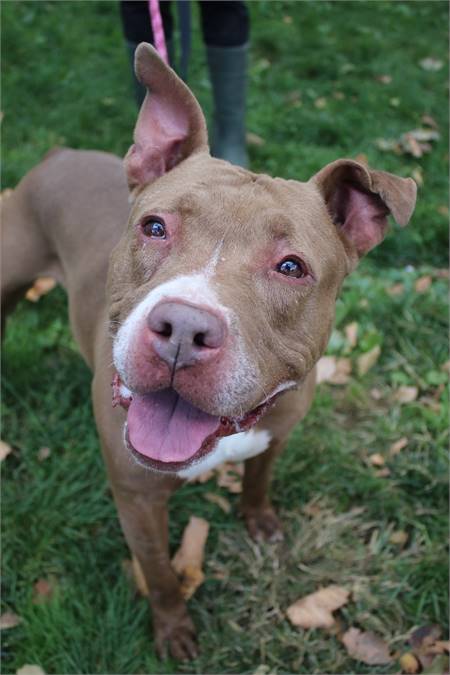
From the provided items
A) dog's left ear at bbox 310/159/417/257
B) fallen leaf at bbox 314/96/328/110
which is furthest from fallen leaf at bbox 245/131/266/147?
dog's left ear at bbox 310/159/417/257

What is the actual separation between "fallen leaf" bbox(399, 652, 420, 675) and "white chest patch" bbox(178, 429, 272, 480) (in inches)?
46.1

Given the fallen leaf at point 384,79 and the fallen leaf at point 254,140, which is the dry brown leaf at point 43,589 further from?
the fallen leaf at point 384,79

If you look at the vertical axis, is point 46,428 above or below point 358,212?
below

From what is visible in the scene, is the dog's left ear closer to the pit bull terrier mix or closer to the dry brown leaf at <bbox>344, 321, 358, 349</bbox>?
the pit bull terrier mix

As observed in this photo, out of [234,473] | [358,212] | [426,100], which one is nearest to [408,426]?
[234,473]

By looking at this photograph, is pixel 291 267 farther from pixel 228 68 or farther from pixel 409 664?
pixel 228 68

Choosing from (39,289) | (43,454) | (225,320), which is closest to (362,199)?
(225,320)

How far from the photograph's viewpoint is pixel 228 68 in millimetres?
5078

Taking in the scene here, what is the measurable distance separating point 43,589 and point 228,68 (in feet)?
12.4

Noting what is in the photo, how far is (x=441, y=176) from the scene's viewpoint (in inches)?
235

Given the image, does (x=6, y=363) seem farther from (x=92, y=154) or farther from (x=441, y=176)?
(x=441, y=176)

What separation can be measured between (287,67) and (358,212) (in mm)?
5234

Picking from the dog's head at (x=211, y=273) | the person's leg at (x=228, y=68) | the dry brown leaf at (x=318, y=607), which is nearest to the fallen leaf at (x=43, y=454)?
the dry brown leaf at (x=318, y=607)

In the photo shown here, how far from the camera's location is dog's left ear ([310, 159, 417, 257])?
8.02ft
